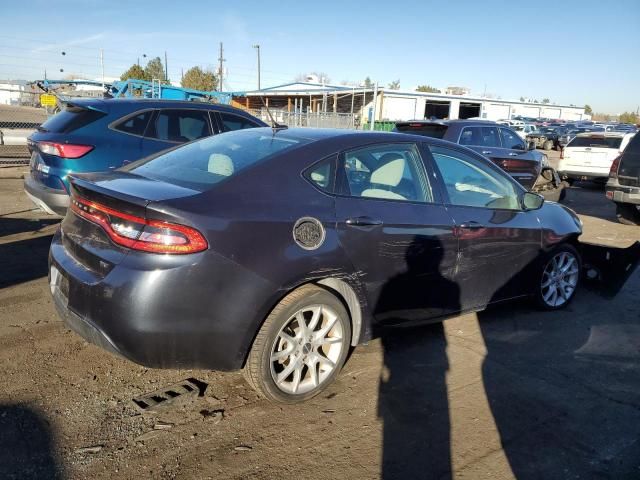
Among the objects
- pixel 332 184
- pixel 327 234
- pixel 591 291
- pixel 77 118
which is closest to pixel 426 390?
pixel 327 234

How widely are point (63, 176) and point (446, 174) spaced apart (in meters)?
4.13

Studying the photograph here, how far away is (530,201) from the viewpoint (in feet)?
15.1

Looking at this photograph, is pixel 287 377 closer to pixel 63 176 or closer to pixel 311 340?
pixel 311 340

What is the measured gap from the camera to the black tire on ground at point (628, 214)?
33.0 feet

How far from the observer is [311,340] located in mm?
3191

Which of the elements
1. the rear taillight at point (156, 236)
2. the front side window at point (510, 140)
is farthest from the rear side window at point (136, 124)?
the front side window at point (510, 140)

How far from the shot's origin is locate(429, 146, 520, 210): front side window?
398 centimetres

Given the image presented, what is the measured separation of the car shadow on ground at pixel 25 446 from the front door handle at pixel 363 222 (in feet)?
6.63

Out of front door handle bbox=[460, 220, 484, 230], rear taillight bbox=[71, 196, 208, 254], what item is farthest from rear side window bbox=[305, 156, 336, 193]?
front door handle bbox=[460, 220, 484, 230]

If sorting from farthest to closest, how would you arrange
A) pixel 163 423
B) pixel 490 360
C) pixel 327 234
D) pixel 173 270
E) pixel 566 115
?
pixel 566 115 → pixel 490 360 → pixel 327 234 → pixel 163 423 → pixel 173 270

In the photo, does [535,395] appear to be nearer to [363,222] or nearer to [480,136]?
[363,222]

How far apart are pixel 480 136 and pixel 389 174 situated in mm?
6775

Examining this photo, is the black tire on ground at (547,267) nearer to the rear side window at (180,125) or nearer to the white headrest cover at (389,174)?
the white headrest cover at (389,174)

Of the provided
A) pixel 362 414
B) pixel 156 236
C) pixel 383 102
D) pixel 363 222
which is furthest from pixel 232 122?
pixel 383 102
